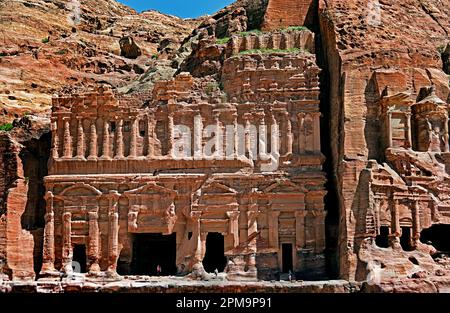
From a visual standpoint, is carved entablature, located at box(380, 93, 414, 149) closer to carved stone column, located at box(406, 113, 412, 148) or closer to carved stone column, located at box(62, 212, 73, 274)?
carved stone column, located at box(406, 113, 412, 148)

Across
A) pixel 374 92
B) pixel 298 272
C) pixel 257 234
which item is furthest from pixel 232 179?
pixel 374 92

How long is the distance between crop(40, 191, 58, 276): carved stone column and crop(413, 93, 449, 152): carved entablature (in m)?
18.2

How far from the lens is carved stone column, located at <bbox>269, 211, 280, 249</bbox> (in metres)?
40.9

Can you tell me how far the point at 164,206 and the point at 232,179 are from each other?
3.56 meters

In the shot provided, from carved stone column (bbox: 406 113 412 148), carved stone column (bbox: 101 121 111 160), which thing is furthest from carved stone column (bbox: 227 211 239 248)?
carved stone column (bbox: 406 113 412 148)

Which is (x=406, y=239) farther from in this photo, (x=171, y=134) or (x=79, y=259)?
(x=79, y=259)

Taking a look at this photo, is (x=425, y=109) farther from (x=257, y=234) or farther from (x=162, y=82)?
(x=162, y=82)

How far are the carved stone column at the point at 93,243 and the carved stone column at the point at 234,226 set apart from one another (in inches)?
254

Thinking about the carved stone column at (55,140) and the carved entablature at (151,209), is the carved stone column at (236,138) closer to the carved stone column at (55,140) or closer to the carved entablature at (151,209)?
the carved entablature at (151,209)

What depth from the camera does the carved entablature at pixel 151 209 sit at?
41.5 metres

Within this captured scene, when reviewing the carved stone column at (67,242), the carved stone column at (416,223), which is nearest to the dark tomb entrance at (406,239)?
the carved stone column at (416,223)

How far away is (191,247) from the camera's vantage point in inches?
1625

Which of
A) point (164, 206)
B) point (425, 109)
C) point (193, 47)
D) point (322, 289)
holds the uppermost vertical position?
point (193, 47)

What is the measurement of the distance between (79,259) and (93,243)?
1.98 m
